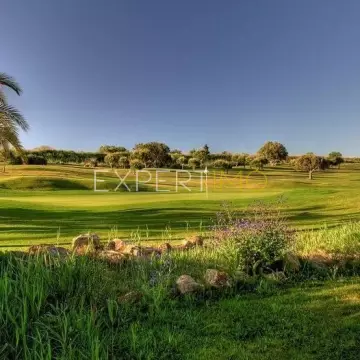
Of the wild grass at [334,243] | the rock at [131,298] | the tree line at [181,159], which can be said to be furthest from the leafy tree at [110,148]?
the rock at [131,298]

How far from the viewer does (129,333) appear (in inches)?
181

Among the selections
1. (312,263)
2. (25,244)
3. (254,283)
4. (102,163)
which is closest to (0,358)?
(254,283)

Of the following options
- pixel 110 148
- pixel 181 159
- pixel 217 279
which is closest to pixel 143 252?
pixel 217 279

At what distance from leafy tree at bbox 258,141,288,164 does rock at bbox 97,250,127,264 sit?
5665 cm

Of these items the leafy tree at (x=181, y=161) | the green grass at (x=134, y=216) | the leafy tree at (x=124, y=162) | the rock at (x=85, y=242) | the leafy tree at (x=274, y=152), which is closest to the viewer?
the rock at (x=85, y=242)

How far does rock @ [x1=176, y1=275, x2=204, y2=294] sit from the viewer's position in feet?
19.8

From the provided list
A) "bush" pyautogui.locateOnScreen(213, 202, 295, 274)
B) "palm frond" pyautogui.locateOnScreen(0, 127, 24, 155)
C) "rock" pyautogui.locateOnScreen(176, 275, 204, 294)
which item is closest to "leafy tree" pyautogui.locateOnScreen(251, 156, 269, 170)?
"palm frond" pyautogui.locateOnScreen(0, 127, 24, 155)

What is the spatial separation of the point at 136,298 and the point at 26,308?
149cm

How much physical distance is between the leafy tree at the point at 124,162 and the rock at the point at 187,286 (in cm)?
5117

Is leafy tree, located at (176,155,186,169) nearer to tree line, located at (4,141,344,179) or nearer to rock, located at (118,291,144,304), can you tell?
tree line, located at (4,141,344,179)

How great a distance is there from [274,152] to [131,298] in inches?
2330

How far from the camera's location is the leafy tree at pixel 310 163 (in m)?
51.3

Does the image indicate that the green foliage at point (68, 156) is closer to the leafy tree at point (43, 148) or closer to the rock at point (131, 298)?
the leafy tree at point (43, 148)

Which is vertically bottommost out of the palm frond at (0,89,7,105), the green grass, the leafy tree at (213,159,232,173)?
the green grass
